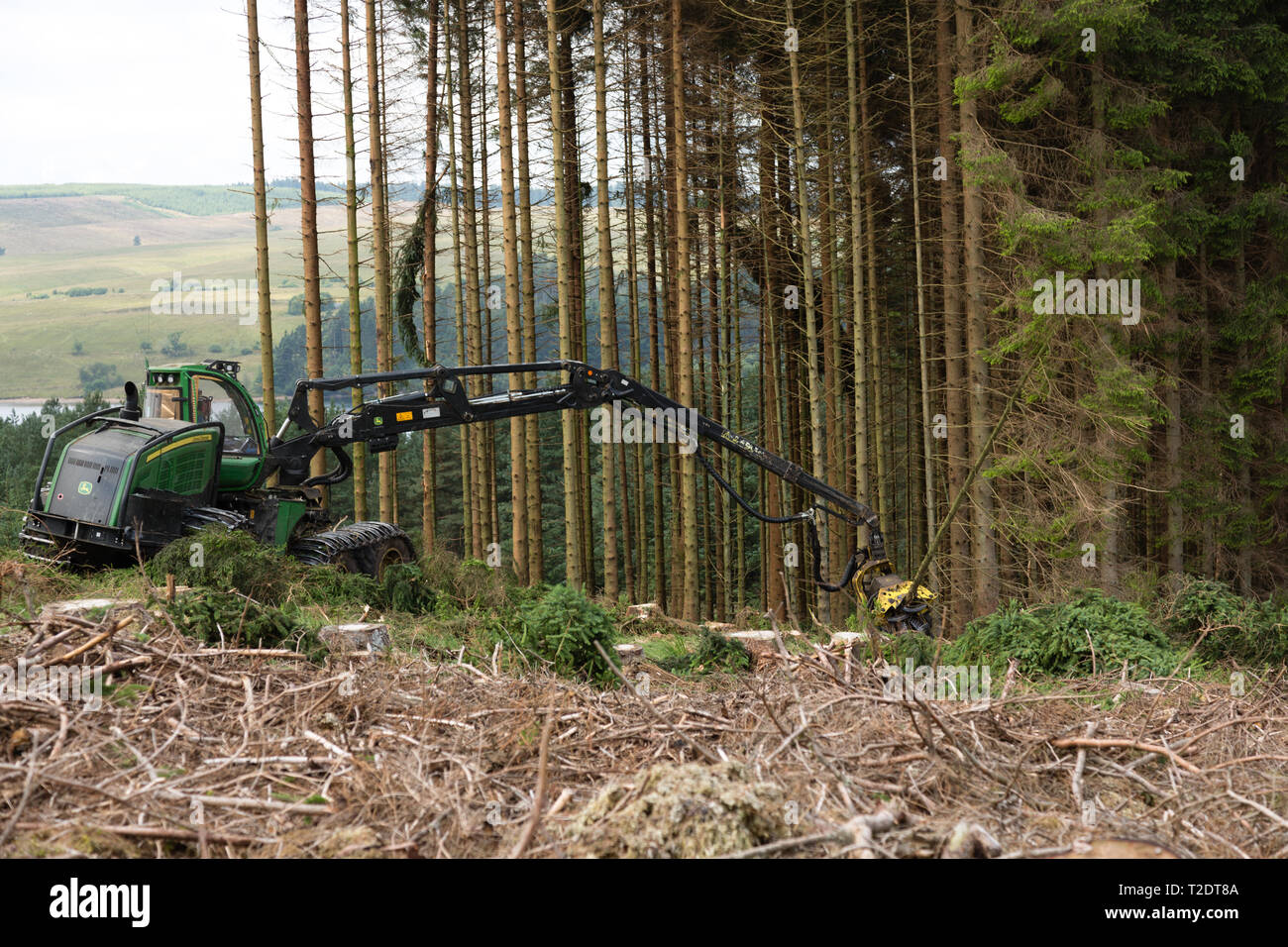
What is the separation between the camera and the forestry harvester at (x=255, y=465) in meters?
9.52

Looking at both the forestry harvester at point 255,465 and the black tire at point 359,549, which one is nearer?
the forestry harvester at point 255,465

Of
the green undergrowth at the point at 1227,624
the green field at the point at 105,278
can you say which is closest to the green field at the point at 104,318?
the green field at the point at 105,278

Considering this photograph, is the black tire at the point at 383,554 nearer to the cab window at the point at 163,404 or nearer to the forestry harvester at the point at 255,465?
the forestry harvester at the point at 255,465

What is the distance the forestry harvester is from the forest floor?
3.65 meters

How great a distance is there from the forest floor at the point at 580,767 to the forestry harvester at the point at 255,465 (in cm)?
365

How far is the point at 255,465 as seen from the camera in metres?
10.9

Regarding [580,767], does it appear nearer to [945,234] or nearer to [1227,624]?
[1227,624]

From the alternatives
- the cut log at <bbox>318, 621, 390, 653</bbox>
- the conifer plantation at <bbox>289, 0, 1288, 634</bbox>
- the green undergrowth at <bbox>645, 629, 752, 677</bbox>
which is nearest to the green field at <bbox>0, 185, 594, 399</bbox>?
the conifer plantation at <bbox>289, 0, 1288, 634</bbox>

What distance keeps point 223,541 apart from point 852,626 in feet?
26.0

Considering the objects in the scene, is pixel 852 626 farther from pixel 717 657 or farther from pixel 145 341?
pixel 145 341

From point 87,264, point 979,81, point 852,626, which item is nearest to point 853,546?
point 852,626

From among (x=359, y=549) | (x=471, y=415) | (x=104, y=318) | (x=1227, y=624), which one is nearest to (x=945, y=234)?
(x=1227, y=624)

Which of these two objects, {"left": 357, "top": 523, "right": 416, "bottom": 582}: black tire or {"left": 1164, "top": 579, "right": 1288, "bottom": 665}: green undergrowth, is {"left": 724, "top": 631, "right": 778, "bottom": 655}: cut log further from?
{"left": 357, "top": 523, "right": 416, "bottom": 582}: black tire

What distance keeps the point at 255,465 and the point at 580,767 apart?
25.4 ft
